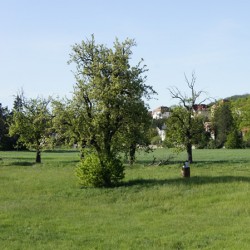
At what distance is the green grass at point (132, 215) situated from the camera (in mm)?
13328

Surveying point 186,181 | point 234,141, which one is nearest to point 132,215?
point 186,181

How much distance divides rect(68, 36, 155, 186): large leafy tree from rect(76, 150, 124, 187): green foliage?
1.22 ft

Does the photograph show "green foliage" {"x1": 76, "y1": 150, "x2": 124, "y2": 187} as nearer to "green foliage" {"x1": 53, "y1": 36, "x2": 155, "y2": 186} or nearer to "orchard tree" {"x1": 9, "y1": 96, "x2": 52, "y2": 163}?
"green foliage" {"x1": 53, "y1": 36, "x2": 155, "y2": 186}

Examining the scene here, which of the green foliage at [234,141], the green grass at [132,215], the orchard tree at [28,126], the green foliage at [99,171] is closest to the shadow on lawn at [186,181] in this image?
the green grass at [132,215]

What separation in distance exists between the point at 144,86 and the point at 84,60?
14.5ft

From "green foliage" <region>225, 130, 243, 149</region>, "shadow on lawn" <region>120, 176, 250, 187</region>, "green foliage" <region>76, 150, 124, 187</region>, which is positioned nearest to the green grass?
"shadow on lawn" <region>120, 176, 250, 187</region>

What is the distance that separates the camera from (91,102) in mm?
30234

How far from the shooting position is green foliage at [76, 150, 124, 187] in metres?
27.2

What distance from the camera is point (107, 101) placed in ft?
94.5

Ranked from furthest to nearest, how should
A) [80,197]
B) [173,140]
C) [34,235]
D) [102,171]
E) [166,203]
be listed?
1. [173,140]
2. [102,171]
3. [80,197]
4. [166,203]
5. [34,235]

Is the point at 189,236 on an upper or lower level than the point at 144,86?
lower

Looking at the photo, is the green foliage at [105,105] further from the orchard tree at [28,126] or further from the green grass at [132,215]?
the orchard tree at [28,126]

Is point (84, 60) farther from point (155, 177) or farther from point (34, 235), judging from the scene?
point (34, 235)

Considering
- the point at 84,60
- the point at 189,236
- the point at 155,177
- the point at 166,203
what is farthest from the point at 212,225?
the point at 84,60
